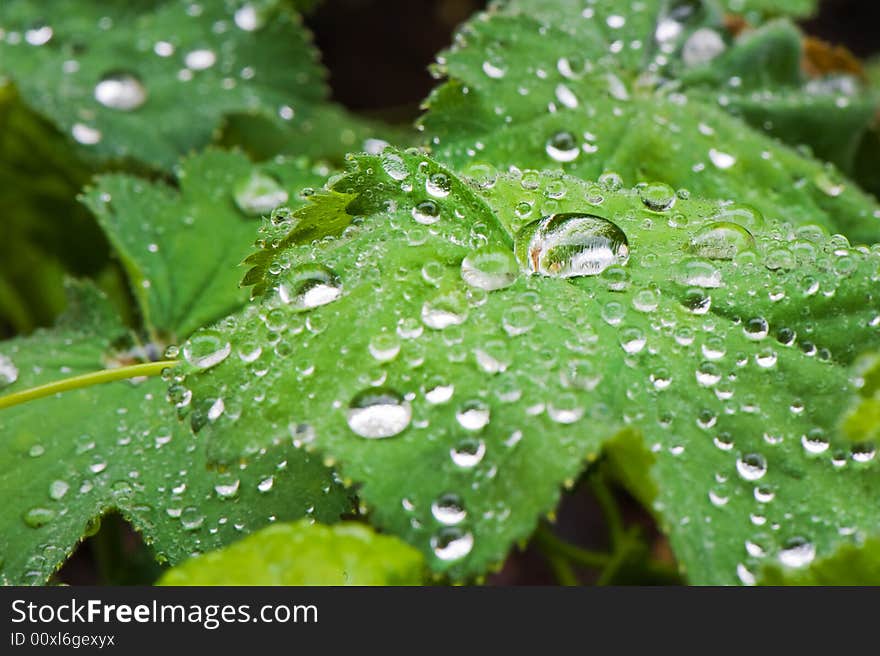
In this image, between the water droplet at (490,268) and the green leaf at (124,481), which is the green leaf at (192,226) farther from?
the water droplet at (490,268)

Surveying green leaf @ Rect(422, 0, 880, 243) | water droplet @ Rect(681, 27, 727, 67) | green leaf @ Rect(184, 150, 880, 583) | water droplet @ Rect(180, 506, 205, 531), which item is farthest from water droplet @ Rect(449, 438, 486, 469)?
water droplet @ Rect(681, 27, 727, 67)

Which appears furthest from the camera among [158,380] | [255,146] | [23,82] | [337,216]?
[255,146]

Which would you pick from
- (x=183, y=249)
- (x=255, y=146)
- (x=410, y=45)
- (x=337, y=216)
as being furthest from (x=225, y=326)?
(x=410, y=45)

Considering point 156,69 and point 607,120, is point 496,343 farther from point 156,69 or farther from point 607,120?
point 156,69

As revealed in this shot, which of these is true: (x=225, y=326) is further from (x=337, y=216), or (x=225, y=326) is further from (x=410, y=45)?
(x=410, y=45)

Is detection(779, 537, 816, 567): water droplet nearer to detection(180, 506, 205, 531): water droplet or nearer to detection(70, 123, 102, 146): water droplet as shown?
detection(180, 506, 205, 531): water droplet

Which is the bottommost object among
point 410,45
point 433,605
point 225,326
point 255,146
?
point 410,45

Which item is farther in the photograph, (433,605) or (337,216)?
(337,216)

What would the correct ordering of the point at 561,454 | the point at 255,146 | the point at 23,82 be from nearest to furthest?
the point at 561,454
the point at 23,82
the point at 255,146
